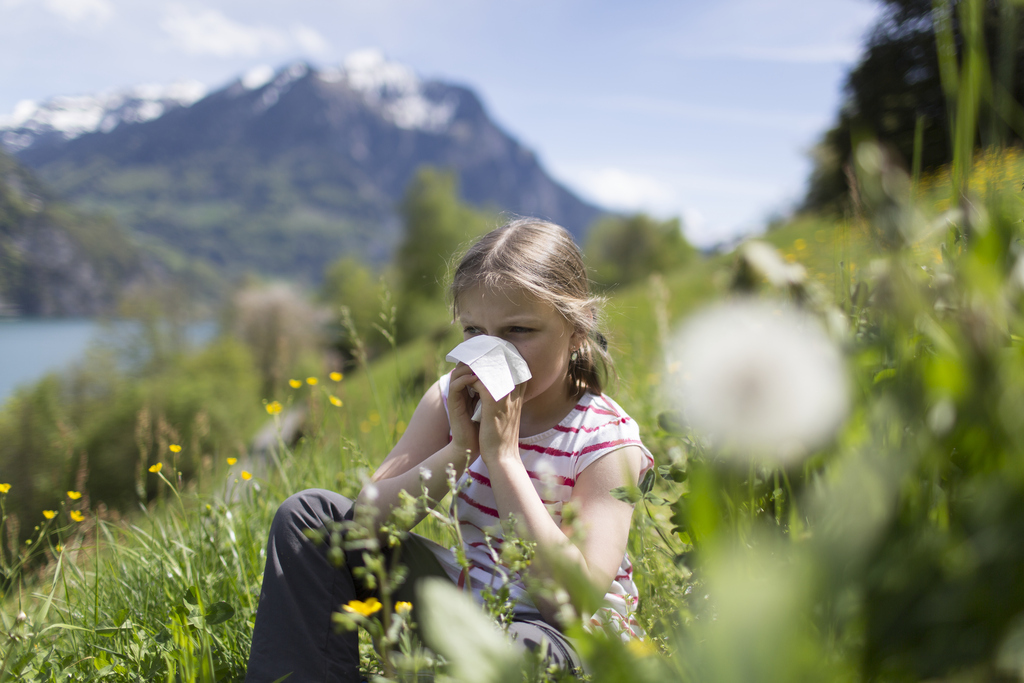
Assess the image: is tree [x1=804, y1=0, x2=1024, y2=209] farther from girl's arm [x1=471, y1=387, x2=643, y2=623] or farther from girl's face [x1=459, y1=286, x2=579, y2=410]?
girl's arm [x1=471, y1=387, x2=643, y2=623]

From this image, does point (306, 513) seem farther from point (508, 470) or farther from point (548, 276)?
point (548, 276)

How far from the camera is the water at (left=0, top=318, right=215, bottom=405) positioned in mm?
18256

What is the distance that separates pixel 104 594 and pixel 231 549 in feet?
1.20

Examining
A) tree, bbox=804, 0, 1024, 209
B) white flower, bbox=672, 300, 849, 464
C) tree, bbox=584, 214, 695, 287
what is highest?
tree, bbox=804, 0, 1024, 209

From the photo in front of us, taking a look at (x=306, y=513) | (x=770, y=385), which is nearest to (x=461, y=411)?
(x=306, y=513)

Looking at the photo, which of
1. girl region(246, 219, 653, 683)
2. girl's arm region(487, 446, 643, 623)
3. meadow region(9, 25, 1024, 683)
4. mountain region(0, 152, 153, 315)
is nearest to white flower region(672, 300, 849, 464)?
meadow region(9, 25, 1024, 683)

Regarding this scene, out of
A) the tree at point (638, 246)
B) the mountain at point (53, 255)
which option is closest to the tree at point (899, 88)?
the mountain at point (53, 255)

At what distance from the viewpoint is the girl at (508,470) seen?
4.26 feet

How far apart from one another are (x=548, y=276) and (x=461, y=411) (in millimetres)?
499

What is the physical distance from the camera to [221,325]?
119 ft

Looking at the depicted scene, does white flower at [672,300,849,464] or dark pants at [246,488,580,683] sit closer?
white flower at [672,300,849,464]

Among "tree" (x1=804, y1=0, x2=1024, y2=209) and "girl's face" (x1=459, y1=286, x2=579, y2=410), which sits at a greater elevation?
"tree" (x1=804, y1=0, x2=1024, y2=209)

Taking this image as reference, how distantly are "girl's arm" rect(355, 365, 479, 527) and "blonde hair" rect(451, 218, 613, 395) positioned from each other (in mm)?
329

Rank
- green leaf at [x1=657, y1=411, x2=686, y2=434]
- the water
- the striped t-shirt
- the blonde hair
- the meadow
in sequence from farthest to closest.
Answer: the water → the blonde hair → the striped t-shirt → green leaf at [x1=657, y1=411, x2=686, y2=434] → the meadow
